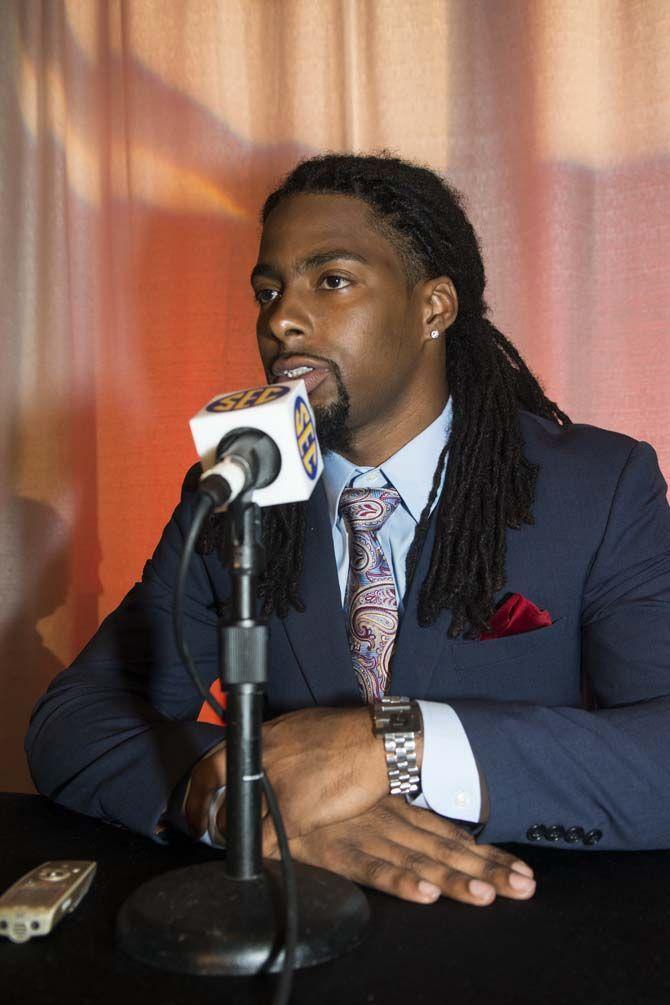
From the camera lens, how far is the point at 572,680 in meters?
1.69

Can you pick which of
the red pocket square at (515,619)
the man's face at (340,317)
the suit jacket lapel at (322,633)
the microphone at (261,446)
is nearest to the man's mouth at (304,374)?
the man's face at (340,317)

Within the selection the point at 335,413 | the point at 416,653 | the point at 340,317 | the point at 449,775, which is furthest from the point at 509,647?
the point at 340,317

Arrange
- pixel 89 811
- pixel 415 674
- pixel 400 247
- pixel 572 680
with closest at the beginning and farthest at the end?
pixel 89 811, pixel 415 674, pixel 572 680, pixel 400 247

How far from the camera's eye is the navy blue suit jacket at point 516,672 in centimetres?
124

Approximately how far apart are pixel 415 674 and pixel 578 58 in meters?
1.62

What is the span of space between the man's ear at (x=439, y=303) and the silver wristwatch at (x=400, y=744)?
0.97 meters

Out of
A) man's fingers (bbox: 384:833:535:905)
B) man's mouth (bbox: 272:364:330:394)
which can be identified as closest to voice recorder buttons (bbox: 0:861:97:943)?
man's fingers (bbox: 384:833:535:905)

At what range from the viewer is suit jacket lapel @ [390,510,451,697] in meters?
1.57

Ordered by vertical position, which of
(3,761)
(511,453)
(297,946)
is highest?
(511,453)

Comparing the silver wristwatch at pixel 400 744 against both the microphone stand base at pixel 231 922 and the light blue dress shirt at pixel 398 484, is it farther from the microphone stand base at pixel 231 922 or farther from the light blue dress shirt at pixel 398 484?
the light blue dress shirt at pixel 398 484

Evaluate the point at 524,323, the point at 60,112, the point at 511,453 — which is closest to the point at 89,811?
the point at 511,453

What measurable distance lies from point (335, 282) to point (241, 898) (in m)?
1.20

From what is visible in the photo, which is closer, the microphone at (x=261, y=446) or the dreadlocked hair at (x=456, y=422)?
the microphone at (x=261, y=446)

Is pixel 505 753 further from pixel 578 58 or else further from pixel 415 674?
pixel 578 58
